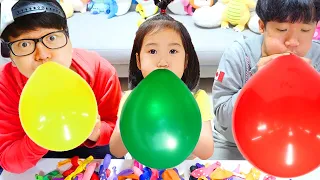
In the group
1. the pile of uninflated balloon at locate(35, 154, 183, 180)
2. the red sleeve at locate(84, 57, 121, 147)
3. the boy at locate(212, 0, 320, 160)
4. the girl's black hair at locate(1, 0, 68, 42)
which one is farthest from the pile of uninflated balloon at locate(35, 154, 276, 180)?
the girl's black hair at locate(1, 0, 68, 42)

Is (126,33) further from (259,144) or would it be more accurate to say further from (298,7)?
(259,144)

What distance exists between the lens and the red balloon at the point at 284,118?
64cm

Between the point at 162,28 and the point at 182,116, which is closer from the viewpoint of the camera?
the point at 182,116

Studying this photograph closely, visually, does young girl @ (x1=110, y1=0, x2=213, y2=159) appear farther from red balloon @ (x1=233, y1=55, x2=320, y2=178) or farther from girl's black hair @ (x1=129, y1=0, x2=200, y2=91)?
red balloon @ (x1=233, y1=55, x2=320, y2=178)

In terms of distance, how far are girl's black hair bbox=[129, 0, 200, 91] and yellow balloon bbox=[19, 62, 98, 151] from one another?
7.5 inches

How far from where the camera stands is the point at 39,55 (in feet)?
2.64

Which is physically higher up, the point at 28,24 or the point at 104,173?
the point at 28,24

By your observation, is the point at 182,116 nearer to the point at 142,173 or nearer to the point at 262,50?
the point at 142,173

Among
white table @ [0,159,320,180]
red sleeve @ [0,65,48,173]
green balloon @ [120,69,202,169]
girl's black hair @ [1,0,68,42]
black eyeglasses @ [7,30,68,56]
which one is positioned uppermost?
girl's black hair @ [1,0,68,42]

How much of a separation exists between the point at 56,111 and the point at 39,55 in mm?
167

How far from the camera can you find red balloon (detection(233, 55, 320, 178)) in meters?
0.64

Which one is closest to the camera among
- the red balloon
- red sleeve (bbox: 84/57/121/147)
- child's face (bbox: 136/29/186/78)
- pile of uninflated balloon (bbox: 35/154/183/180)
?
the red balloon

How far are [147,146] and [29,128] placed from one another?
0.20m

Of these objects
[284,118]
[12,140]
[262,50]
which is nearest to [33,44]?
[12,140]
